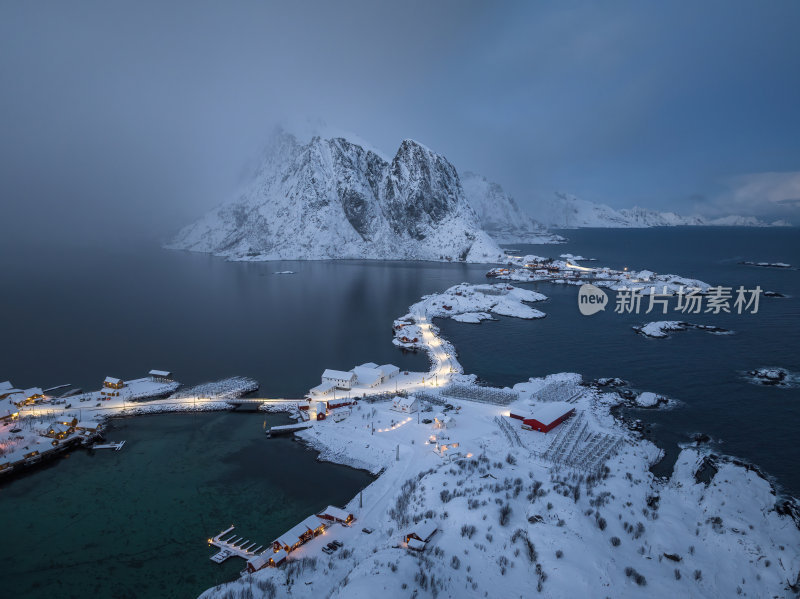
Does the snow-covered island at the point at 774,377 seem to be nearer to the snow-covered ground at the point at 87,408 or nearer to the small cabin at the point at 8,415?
the snow-covered ground at the point at 87,408

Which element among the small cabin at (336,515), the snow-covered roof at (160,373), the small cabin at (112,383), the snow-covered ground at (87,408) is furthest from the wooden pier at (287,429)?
the small cabin at (112,383)

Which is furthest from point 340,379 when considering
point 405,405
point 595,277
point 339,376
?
point 595,277

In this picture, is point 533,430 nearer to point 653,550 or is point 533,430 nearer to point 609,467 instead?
point 609,467

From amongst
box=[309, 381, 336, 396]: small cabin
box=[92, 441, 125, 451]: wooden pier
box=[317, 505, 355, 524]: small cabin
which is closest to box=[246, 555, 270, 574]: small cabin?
box=[317, 505, 355, 524]: small cabin

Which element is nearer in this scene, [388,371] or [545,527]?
[545,527]

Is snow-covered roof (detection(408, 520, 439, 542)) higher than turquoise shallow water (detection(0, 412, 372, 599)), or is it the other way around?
snow-covered roof (detection(408, 520, 439, 542))

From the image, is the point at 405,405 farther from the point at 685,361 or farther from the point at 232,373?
the point at 685,361

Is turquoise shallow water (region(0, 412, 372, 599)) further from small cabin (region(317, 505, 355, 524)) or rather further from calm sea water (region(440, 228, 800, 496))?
calm sea water (region(440, 228, 800, 496))
